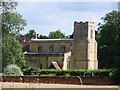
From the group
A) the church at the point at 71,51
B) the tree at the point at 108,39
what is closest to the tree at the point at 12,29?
the tree at the point at 108,39

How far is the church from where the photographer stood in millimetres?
37531

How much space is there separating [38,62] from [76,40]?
169 inches

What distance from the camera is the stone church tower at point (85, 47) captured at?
38094mm

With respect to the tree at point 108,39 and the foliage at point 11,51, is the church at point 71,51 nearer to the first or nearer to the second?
the tree at point 108,39

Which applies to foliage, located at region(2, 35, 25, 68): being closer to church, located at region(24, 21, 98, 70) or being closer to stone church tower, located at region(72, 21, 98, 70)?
church, located at region(24, 21, 98, 70)

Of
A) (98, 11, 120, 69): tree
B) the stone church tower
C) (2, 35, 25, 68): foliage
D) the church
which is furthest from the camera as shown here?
the stone church tower

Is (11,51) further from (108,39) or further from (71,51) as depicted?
(71,51)

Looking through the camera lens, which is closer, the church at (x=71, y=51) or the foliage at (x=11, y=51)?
the foliage at (x=11, y=51)

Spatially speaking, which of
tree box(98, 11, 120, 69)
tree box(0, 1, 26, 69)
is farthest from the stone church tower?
tree box(0, 1, 26, 69)

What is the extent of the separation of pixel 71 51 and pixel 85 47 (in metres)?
1.48

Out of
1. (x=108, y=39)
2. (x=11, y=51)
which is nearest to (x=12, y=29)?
(x=11, y=51)

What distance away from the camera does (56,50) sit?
38906 mm

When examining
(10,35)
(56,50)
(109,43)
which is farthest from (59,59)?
(10,35)

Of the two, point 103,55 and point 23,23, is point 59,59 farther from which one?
point 23,23
